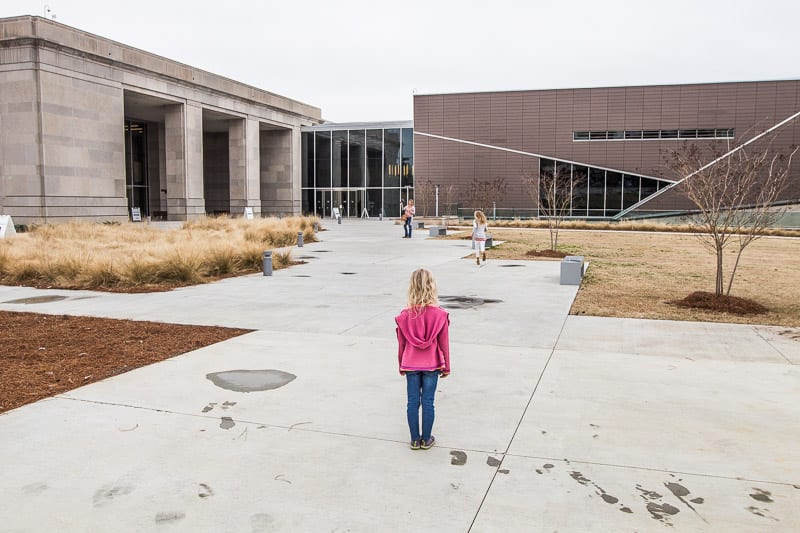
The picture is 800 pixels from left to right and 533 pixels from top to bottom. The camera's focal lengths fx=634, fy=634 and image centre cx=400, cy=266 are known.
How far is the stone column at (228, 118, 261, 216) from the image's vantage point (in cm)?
5106

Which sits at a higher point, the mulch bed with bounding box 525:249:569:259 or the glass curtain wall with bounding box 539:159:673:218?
the glass curtain wall with bounding box 539:159:673:218

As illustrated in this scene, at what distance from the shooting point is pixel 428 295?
460 centimetres

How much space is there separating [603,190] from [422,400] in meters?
54.0

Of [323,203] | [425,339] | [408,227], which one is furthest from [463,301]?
[323,203]

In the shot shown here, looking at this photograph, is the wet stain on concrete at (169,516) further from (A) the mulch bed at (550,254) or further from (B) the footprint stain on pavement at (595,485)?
(A) the mulch bed at (550,254)

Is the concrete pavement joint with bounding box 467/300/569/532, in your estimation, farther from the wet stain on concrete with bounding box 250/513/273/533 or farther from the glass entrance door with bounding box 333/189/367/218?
the glass entrance door with bounding box 333/189/367/218

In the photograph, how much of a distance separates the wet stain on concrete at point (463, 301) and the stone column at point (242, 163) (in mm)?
42155

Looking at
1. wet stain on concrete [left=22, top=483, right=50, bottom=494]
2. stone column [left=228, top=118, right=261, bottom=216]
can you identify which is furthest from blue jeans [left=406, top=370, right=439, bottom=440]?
stone column [left=228, top=118, right=261, bottom=216]

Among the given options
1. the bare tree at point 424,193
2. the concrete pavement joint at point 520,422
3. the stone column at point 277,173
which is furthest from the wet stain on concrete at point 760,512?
the stone column at point 277,173

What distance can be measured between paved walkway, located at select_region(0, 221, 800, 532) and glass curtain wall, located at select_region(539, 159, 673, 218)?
4803 centimetres

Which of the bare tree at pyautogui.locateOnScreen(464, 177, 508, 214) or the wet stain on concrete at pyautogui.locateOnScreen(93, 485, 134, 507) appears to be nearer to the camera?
the wet stain on concrete at pyautogui.locateOnScreen(93, 485, 134, 507)

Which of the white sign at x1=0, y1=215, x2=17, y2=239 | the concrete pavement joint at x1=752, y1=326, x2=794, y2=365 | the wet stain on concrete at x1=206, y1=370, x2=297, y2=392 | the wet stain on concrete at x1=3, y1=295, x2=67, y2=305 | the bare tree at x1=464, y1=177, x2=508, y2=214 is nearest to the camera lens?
the wet stain on concrete at x1=206, y1=370, x2=297, y2=392

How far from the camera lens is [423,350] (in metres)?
4.59

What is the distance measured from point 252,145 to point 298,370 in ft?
156
